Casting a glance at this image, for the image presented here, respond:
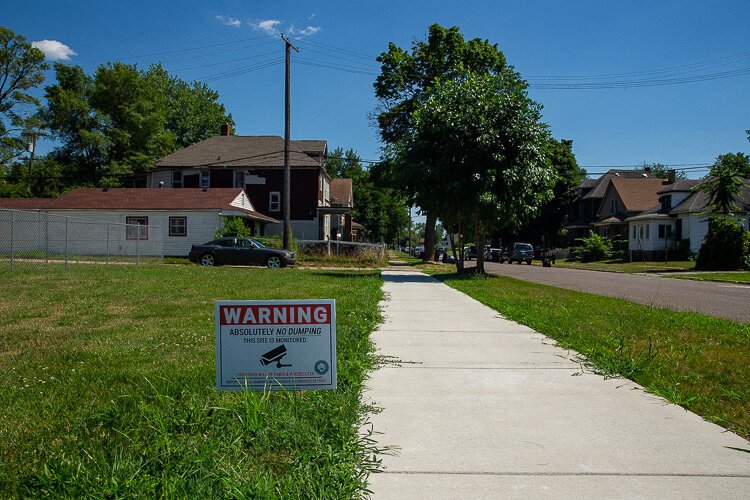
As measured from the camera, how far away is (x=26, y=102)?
53500mm

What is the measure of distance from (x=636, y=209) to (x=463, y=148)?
126 ft

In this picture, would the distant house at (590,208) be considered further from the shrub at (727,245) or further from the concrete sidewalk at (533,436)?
the concrete sidewalk at (533,436)

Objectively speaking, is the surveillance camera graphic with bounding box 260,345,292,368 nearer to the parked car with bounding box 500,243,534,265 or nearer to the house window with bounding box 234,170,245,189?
the house window with bounding box 234,170,245,189

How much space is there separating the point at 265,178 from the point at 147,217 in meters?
10.8

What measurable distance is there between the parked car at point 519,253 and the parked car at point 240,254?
2427 centimetres

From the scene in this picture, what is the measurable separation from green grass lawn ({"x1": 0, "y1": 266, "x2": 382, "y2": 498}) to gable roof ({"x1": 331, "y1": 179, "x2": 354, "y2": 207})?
49282mm

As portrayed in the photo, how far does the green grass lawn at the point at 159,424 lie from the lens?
11.1ft

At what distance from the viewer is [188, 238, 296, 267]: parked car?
95.0ft

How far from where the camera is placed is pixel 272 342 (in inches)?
183

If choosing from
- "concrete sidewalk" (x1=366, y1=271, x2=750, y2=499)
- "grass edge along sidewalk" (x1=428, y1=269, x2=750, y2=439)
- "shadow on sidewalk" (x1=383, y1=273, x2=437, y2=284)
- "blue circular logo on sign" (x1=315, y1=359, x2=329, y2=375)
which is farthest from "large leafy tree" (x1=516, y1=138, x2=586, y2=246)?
"blue circular logo on sign" (x1=315, y1=359, x2=329, y2=375)

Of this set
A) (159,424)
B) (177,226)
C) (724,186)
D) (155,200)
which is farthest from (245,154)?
(159,424)

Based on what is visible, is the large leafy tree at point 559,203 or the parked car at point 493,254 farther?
the large leafy tree at point 559,203

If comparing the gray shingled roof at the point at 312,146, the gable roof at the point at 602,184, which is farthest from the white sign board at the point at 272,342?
the gable roof at the point at 602,184

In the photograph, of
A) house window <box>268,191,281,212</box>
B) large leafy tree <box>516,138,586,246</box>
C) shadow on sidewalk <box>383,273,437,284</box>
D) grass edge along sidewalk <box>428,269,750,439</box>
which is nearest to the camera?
grass edge along sidewalk <box>428,269,750,439</box>
